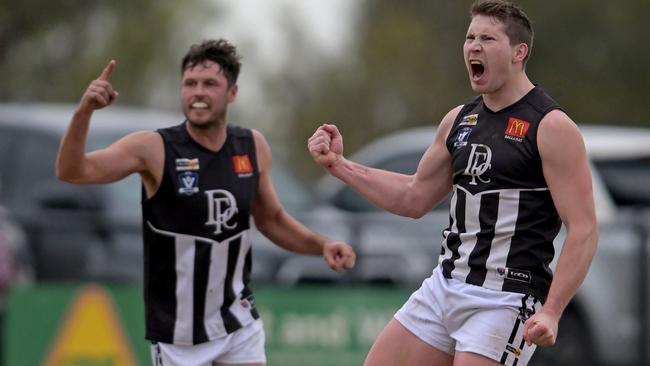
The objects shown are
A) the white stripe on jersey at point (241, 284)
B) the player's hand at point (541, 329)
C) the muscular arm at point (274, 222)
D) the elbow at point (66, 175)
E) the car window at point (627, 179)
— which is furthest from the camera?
the car window at point (627, 179)

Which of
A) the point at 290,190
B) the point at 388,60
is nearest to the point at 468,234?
the point at 290,190

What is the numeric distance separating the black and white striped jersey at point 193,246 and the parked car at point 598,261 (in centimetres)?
472

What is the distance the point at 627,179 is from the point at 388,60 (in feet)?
53.0

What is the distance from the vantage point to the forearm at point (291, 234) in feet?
25.1

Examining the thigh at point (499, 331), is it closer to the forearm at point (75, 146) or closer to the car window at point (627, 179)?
the forearm at point (75, 146)

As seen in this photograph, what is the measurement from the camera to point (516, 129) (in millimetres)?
6230

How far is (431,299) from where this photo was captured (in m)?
6.48

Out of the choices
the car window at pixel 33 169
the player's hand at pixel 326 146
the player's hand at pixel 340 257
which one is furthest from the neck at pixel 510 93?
the car window at pixel 33 169

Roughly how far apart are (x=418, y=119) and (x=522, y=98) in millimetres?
22185

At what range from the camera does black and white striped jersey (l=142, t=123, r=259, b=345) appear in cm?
726

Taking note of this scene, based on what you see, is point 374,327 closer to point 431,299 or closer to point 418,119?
point 431,299

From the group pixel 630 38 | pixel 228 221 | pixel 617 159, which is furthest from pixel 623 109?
pixel 228 221

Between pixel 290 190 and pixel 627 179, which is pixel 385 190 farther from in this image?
pixel 627 179

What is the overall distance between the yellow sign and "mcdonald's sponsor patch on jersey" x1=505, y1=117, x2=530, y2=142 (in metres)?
5.97
